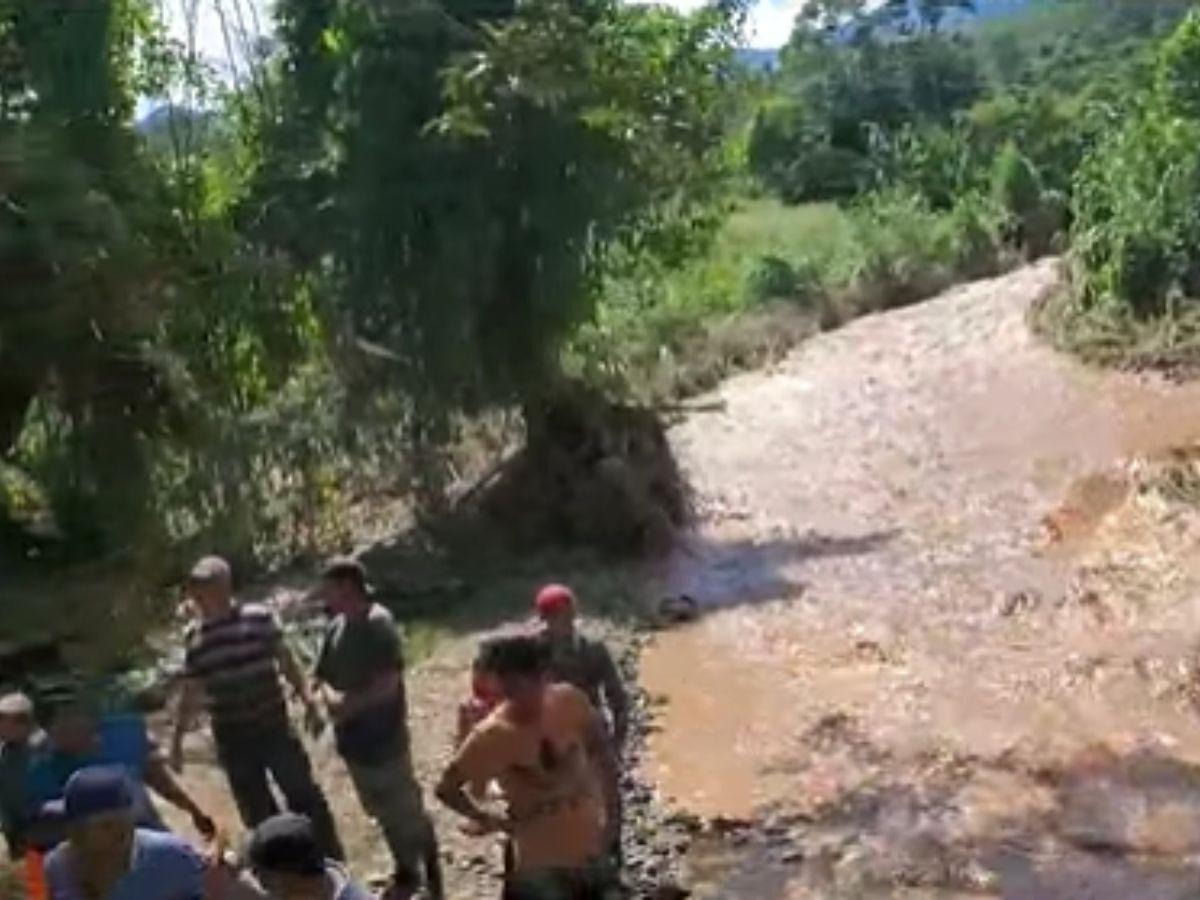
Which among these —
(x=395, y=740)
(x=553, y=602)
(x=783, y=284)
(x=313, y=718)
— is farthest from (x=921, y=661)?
(x=783, y=284)

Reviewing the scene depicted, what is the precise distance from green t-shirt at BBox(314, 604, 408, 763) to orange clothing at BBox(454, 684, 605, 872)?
1.22 metres

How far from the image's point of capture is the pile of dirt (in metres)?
16.0

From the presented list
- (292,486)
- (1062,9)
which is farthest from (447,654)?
(1062,9)

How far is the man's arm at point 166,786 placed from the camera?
6527mm

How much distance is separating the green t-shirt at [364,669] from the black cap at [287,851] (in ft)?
8.10

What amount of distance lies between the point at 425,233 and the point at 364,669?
8.87 m

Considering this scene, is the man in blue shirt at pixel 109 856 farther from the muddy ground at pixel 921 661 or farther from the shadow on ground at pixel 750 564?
the shadow on ground at pixel 750 564

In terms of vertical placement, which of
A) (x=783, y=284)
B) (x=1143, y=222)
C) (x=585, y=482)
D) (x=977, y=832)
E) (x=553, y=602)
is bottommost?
(x=977, y=832)

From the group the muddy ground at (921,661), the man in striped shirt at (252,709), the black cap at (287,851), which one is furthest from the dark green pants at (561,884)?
the muddy ground at (921,661)

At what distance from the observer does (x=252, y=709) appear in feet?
23.9

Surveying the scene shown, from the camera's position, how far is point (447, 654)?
13.5 metres

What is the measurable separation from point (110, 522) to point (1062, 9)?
90099mm

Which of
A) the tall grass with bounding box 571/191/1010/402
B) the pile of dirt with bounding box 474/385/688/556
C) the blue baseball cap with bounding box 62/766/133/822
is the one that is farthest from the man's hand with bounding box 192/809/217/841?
the tall grass with bounding box 571/191/1010/402

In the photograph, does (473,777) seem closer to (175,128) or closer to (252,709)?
(252,709)
